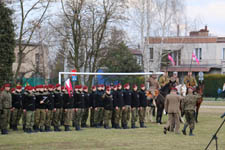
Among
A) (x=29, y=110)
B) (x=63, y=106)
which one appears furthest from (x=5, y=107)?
(x=63, y=106)

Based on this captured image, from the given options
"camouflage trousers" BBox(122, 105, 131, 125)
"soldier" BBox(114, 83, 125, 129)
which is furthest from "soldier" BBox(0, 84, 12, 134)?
"camouflage trousers" BBox(122, 105, 131, 125)

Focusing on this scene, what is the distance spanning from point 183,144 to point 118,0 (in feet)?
82.8

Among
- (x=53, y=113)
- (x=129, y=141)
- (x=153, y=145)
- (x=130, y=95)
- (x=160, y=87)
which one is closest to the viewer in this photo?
(x=153, y=145)

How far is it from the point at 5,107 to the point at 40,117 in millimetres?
1433

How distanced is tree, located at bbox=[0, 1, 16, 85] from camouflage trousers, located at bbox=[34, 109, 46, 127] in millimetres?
7796

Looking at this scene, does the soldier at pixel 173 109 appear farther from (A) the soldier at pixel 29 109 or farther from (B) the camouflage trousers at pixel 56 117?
(A) the soldier at pixel 29 109

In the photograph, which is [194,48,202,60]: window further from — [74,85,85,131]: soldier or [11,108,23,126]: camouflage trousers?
[11,108,23,126]: camouflage trousers

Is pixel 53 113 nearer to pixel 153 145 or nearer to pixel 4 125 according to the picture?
pixel 4 125

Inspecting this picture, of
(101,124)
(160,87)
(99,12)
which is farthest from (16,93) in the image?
(99,12)

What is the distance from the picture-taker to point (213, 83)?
56969 mm

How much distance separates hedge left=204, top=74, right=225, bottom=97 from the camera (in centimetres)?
5662

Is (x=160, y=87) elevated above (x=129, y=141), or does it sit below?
above

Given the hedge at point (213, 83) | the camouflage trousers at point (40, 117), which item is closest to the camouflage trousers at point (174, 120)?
the camouflage trousers at point (40, 117)

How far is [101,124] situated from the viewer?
21.8m
